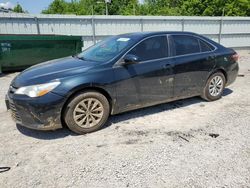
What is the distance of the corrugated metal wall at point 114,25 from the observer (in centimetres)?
1045

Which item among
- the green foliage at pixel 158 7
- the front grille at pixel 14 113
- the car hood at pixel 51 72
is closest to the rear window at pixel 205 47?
the car hood at pixel 51 72

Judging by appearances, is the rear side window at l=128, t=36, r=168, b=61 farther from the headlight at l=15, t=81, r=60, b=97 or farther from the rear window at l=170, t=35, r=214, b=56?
the headlight at l=15, t=81, r=60, b=97

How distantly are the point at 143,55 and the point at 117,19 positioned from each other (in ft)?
29.7

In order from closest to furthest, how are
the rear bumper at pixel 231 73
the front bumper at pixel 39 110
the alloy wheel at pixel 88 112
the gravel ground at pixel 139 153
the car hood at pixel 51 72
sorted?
the gravel ground at pixel 139 153 < the front bumper at pixel 39 110 < the car hood at pixel 51 72 < the alloy wheel at pixel 88 112 < the rear bumper at pixel 231 73

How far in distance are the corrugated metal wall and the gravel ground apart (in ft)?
24.1

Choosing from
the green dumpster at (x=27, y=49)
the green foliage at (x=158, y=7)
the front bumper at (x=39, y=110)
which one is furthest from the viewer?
the green foliage at (x=158, y=7)

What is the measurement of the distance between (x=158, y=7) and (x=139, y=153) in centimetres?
4388

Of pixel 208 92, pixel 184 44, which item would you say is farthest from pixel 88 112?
pixel 208 92

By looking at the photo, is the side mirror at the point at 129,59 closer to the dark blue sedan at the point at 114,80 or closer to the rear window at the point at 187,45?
the dark blue sedan at the point at 114,80

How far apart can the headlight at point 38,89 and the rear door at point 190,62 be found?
2.23m

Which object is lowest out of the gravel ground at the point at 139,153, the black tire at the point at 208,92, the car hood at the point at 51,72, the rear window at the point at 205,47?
the gravel ground at the point at 139,153

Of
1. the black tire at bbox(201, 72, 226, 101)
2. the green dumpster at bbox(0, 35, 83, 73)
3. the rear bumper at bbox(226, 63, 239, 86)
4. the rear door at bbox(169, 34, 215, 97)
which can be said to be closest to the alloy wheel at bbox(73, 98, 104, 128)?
the rear door at bbox(169, 34, 215, 97)

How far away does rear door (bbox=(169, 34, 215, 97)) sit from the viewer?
4305 mm

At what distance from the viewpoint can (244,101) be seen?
507 centimetres
